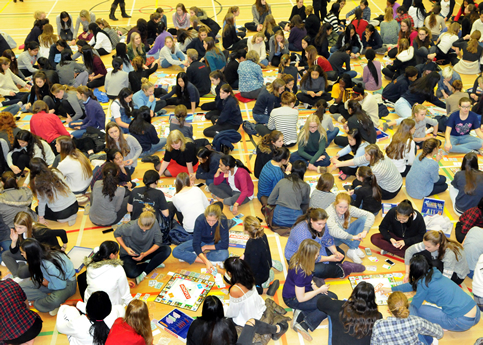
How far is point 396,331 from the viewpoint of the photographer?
502 cm

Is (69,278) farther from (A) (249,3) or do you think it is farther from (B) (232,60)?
(A) (249,3)

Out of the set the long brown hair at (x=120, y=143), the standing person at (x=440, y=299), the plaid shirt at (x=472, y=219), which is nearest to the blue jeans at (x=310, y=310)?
the standing person at (x=440, y=299)

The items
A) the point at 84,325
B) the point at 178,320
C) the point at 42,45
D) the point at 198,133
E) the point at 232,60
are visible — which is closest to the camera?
the point at 84,325

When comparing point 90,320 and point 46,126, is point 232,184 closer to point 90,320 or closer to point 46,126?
point 90,320

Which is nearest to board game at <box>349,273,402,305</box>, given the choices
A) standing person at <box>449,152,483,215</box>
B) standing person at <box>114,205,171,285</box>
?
standing person at <box>449,152,483,215</box>

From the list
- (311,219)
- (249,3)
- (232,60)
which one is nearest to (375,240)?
(311,219)

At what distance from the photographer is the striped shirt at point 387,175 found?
7.91 m

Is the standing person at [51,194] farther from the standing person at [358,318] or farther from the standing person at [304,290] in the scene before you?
the standing person at [358,318]

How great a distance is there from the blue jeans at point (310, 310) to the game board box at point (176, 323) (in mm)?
1365

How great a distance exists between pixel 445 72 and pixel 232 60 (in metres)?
5.34

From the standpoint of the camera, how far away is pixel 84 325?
5.27 m

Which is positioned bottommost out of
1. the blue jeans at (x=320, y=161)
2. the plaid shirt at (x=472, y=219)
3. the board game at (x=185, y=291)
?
the board game at (x=185, y=291)

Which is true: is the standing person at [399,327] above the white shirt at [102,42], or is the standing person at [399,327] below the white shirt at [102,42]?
above

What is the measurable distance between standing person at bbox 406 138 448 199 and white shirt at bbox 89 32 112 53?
10262 millimetres
